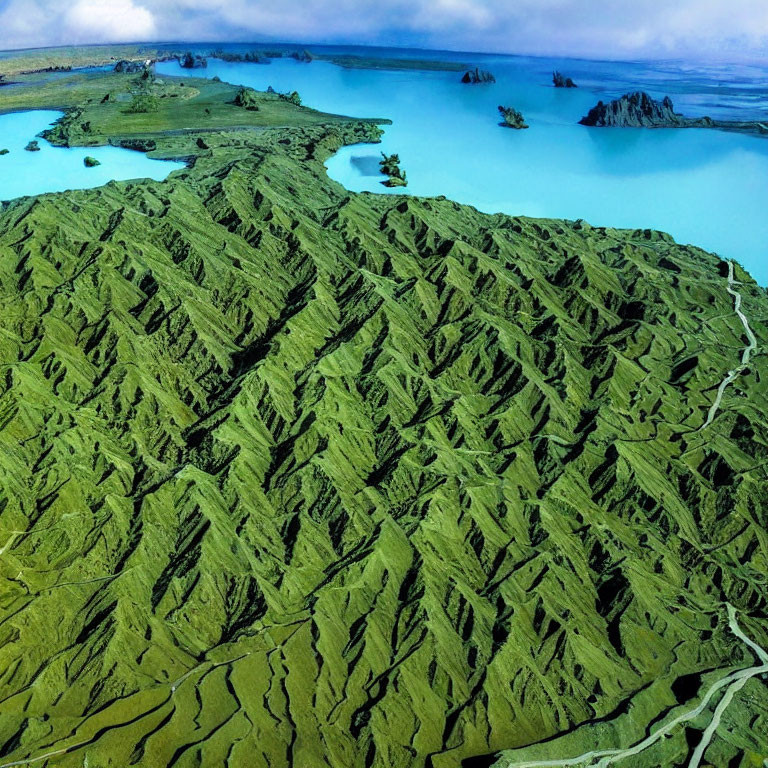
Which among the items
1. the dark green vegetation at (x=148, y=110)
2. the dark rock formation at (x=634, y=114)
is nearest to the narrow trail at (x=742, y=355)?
the dark green vegetation at (x=148, y=110)

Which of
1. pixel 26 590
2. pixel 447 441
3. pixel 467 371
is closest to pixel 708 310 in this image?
pixel 467 371

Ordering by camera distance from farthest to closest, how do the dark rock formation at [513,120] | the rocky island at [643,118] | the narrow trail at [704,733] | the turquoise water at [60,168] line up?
the rocky island at [643,118]
the dark rock formation at [513,120]
the turquoise water at [60,168]
the narrow trail at [704,733]

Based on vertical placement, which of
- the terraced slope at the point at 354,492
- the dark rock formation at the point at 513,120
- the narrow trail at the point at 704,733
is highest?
the dark rock formation at the point at 513,120

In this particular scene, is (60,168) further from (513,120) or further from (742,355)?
(742,355)

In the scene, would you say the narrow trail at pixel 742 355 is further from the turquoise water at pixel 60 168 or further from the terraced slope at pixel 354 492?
the turquoise water at pixel 60 168

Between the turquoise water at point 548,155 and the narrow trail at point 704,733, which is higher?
the turquoise water at point 548,155

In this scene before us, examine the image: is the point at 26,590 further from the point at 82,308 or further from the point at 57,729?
the point at 82,308

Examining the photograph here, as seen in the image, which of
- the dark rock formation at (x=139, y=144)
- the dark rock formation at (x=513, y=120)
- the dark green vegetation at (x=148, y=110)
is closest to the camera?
the dark rock formation at (x=139, y=144)
